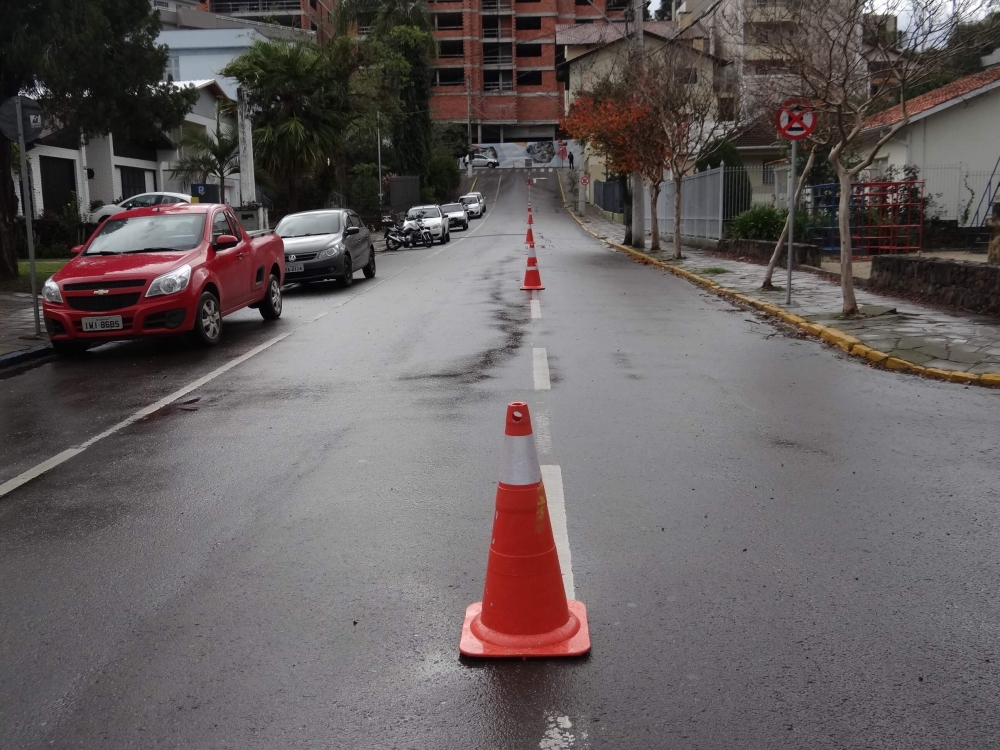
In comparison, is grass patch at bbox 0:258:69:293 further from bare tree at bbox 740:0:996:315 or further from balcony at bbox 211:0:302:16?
balcony at bbox 211:0:302:16

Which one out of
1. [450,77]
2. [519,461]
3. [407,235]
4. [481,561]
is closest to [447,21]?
[450,77]

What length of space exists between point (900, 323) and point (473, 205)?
5192 centimetres

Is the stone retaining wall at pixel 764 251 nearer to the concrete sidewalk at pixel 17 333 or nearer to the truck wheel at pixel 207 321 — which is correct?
the truck wheel at pixel 207 321

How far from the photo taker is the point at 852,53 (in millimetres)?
12727

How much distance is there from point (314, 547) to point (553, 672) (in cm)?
172

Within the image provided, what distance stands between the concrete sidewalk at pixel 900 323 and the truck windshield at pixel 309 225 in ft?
25.7

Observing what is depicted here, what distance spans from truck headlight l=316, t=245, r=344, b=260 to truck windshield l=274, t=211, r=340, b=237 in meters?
0.76

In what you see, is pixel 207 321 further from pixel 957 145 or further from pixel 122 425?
pixel 957 145

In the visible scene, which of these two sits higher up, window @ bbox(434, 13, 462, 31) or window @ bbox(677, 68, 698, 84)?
window @ bbox(434, 13, 462, 31)

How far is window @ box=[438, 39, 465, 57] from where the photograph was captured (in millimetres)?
96188

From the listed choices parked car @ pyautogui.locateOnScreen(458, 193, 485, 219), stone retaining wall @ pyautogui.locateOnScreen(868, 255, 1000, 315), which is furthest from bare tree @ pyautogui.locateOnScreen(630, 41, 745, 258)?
parked car @ pyautogui.locateOnScreen(458, 193, 485, 219)

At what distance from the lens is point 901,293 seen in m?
15.7

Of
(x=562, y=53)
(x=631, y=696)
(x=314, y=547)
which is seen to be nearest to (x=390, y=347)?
(x=314, y=547)

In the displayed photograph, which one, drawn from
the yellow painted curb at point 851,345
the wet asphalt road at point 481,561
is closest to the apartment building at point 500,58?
the yellow painted curb at point 851,345
